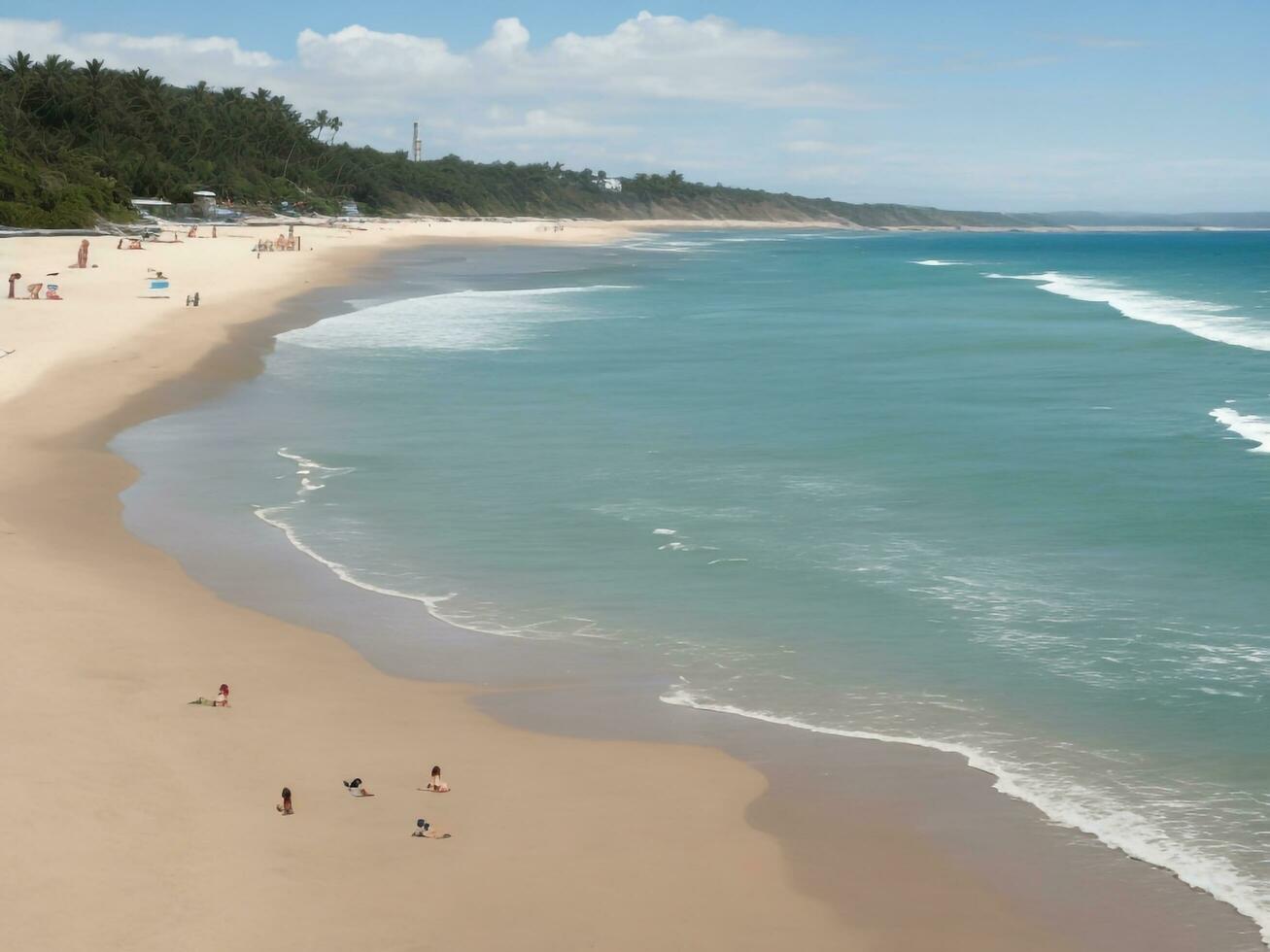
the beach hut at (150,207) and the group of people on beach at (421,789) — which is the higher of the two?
the beach hut at (150,207)

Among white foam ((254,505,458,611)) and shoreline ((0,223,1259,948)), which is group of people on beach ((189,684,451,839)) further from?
white foam ((254,505,458,611))

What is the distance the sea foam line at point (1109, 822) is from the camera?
28.4 ft

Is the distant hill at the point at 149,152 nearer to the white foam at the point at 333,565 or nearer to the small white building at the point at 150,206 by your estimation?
the small white building at the point at 150,206

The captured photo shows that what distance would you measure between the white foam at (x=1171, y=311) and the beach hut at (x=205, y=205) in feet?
180

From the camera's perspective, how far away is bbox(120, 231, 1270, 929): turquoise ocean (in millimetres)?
11477

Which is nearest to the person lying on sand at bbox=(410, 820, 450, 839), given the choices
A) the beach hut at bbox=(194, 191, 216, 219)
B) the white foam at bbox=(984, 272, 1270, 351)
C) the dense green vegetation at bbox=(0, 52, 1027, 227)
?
the white foam at bbox=(984, 272, 1270, 351)

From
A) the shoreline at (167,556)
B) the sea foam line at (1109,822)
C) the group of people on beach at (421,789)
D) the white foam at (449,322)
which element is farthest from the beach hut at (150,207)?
the sea foam line at (1109,822)

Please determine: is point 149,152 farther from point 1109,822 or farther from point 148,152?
point 1109,822

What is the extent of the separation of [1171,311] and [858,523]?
132 ft

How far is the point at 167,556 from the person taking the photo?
15.9 m

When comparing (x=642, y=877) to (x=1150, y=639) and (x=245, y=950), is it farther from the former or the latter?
(x=1150, y=639)

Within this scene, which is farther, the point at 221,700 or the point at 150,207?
the point at 150,207

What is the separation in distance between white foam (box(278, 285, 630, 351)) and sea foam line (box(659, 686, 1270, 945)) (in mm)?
25972

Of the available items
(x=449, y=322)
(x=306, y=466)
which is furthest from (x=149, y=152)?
(x=306, y=466)
